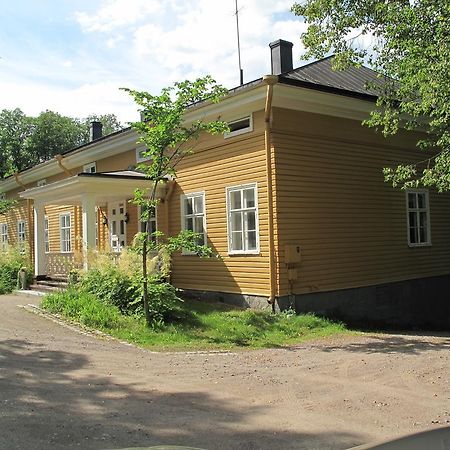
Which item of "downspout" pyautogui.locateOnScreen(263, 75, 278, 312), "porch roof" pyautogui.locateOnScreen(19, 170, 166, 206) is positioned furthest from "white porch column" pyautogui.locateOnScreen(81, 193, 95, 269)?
"downspout" pyautogui.locateOnScreen(263, 75, 278, 312)

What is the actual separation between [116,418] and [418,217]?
500 inches

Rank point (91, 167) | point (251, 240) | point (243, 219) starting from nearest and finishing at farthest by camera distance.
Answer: point (251, 240) → point (243, 219) → point (91, 167)

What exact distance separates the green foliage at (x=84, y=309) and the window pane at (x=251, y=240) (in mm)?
3499

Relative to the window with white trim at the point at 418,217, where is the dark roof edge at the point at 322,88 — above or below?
above

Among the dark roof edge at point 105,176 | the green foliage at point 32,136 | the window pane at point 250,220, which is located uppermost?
the green foliage at point 32,136

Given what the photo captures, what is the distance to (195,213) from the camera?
47.1 feet

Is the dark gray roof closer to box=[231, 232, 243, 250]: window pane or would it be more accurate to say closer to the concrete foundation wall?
box=[231, 232, 243, 250]: window pane

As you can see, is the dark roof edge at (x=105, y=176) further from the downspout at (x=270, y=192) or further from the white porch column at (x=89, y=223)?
the downspout at (x=270, y=192)

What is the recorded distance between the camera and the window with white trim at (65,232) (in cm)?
2147

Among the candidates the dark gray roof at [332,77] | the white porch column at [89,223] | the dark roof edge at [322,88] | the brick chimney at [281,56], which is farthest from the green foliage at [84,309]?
the brick chimney at [281,56]

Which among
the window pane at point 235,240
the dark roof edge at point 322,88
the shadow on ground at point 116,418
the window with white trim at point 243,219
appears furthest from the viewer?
the window pane at point 235,240

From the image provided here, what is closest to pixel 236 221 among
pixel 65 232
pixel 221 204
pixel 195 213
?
pixel 221 204

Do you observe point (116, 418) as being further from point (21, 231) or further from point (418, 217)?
point (21, 231)

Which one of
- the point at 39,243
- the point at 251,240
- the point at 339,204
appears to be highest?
the point at 339,204
